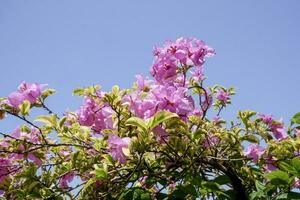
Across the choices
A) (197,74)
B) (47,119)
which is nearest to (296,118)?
(197,74)

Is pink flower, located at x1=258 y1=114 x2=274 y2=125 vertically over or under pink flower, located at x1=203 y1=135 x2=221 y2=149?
over

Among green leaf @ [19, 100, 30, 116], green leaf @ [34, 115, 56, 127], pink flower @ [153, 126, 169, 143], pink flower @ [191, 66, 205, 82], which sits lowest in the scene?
pink flower @ [153, 126, 169, 143]

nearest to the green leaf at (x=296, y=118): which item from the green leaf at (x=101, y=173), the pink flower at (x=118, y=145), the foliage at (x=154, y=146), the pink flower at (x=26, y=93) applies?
the foliage at (x=154, y=146)

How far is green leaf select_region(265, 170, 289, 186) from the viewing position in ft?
6.16

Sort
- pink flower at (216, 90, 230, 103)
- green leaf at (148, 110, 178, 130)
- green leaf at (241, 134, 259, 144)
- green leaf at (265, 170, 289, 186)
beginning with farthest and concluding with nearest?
pink flower at (216, 90, 230, 103), green leaf at (241, 134, 259, 144), green leaf at (265, 170, 289, 186), green leaf at (148, 110, 178, 130)

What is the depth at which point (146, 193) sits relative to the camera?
6.52 feet

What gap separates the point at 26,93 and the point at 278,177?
62.7 inches

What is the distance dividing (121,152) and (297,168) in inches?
33.3

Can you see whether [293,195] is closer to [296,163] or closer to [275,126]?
[296,163]

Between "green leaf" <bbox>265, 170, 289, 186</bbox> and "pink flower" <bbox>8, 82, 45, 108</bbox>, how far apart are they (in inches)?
59.8

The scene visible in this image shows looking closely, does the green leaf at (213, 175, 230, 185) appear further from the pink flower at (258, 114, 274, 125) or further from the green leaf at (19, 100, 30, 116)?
the green leaf at (19, 100, 30, 116)

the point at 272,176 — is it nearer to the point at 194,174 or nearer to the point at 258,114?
the point at 194,174

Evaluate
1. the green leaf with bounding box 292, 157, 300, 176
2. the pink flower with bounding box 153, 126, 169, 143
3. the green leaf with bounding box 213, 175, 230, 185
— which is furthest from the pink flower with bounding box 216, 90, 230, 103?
the green leaf with bounding box 292, 157, 300, 176

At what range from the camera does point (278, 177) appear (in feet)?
6.23
